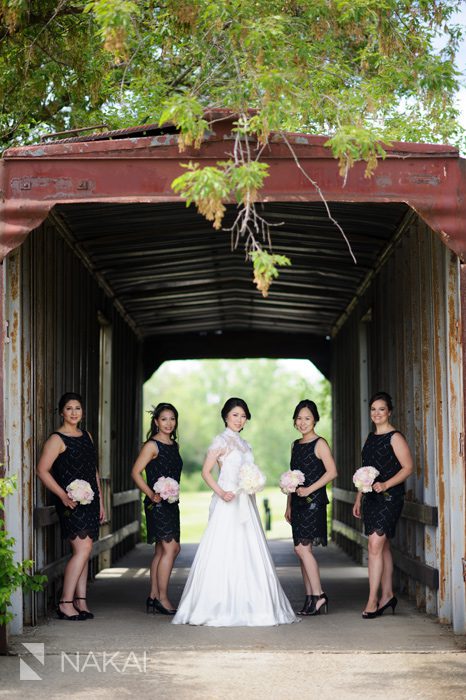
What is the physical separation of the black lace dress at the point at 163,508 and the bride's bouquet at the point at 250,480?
847 millimetres

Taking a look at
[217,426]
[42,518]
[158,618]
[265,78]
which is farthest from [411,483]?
[217,426]

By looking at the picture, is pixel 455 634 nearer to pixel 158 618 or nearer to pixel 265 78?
pixel 158 618

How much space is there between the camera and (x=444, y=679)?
21.5 ft

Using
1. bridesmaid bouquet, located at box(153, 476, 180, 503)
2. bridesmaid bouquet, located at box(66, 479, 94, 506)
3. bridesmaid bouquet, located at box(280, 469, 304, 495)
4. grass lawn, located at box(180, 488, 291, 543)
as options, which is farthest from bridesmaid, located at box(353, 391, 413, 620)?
grass lawn, located at box(180, 488, 291, 543)

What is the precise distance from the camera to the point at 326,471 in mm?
9312

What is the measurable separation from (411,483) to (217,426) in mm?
71060

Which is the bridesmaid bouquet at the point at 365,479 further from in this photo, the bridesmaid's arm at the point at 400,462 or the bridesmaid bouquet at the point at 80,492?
the bridesmaid bouquet at the point at 80,492

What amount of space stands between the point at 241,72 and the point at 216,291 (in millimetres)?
4211

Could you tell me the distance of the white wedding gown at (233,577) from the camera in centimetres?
864

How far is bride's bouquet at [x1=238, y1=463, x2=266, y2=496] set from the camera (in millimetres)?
8797

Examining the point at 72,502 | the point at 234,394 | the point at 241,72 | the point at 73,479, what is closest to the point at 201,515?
the point at 241,72

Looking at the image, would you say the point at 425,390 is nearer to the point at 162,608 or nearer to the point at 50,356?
the point at 162,608

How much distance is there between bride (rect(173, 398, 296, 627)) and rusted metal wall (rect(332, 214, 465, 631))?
4.37ft

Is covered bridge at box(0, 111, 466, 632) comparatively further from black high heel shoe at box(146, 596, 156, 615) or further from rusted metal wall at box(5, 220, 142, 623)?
black high heel shoe at box(146, 596, 156, 615)
